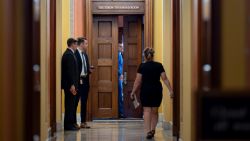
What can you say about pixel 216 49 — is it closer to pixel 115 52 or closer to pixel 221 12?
pixel 221 12

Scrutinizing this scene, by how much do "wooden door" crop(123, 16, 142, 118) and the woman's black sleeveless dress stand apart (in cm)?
485

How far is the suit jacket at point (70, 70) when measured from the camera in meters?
9.60

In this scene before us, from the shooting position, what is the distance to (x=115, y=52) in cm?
1305

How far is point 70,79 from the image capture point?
31.6 feet

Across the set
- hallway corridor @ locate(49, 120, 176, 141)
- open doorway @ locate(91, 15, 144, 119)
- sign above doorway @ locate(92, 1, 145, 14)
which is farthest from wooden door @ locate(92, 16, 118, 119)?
hallway corridor @ locate(49, 120, 176, 141)

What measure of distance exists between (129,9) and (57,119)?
4.24 metres

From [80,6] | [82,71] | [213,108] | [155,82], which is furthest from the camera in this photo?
[80,6]

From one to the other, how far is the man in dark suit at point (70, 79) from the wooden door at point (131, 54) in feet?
12.1

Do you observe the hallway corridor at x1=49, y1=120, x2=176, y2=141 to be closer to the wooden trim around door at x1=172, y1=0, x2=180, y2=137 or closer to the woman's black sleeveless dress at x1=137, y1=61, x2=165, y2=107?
the wooden trim around door at x1=172, y1=0, x2=180, y2=137

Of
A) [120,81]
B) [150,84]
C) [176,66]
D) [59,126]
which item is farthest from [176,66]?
[120,81]

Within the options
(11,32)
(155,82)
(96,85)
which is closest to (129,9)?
(96,85)

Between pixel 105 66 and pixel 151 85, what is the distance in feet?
15.4

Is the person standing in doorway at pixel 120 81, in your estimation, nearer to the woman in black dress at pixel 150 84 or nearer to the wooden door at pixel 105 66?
the wooden door at pixel 105 66

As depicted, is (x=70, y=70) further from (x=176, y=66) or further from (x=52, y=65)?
(x=176, y=66)
